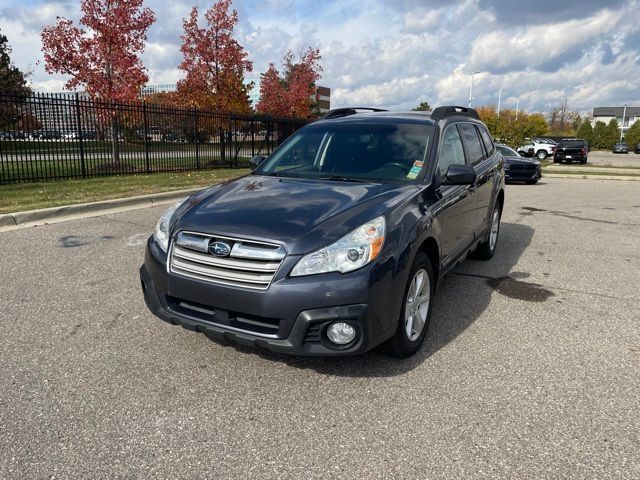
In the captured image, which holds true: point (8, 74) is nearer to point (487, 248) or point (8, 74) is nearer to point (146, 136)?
point (146, 136)

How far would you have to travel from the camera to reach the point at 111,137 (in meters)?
14.6

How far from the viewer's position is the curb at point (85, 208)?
7.35 meters

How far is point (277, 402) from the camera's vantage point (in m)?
2.77

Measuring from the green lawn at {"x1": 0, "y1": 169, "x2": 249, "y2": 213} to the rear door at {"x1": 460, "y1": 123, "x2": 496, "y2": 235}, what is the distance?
685 centimetres

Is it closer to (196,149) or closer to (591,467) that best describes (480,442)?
(591,467)

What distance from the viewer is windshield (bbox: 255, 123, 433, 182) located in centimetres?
389

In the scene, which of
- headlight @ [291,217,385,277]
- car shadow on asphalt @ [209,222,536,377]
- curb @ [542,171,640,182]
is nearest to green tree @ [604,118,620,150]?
curb @ [542,171,640,182]

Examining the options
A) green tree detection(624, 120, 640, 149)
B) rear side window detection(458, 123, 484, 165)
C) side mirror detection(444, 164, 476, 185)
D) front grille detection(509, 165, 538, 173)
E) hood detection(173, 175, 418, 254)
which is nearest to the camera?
hood detection(173, 175, 418, 254)

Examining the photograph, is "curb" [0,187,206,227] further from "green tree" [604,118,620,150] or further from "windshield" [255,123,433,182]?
"green tree" [604,118,620,150]

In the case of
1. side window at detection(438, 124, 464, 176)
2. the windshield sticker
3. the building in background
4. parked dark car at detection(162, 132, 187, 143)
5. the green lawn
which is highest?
the building in background

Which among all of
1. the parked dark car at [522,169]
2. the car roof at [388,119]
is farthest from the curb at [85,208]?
the parked dark car at [522,169]

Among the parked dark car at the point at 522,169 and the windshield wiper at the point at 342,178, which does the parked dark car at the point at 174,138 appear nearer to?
the parked dark car at the point at 522,169

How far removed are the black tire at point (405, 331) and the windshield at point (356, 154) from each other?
72cm

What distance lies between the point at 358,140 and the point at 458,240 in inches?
49.2
